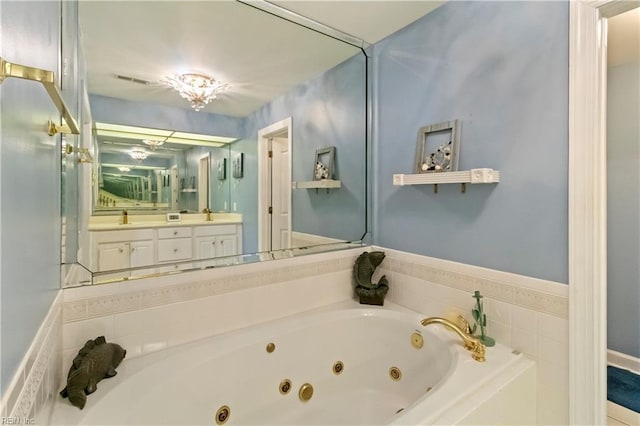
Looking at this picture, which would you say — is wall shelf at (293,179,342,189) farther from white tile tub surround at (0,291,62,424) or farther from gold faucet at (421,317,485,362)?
white tile tub surround at (0,291,62,424)

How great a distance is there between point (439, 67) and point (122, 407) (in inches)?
85.8

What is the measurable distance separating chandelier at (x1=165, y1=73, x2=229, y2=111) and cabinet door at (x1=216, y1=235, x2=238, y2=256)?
2.82 ft

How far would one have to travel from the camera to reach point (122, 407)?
1.09m

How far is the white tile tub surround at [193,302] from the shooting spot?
1227mm

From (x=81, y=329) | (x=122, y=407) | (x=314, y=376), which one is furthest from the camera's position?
(x=314, y=376)

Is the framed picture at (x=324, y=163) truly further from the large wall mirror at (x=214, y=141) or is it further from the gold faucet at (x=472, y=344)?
the gold faucet at (x=472, y=344)

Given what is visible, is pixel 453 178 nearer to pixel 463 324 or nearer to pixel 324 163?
pixel 463 324

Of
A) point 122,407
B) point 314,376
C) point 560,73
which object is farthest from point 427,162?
point 122,407

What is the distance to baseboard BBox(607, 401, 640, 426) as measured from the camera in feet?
5.35

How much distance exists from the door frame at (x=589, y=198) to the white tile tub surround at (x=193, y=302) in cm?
123

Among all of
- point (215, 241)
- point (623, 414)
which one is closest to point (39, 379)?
point (215, 241)

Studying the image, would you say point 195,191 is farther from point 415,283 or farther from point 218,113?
point 415,283

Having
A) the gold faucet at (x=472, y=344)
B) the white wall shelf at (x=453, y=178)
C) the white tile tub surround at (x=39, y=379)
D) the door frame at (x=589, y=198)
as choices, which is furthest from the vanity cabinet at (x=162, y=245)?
the door frame at (x=589, y=198)

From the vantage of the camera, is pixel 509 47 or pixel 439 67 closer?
pixel 509 47
